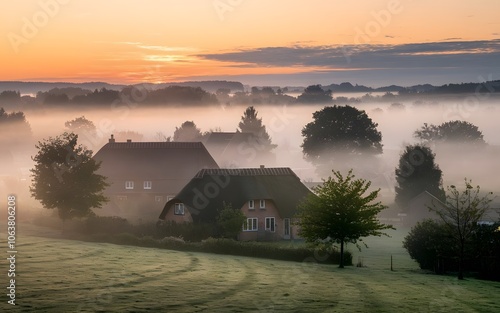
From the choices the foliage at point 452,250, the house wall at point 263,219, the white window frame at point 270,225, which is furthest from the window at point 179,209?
the foliage at point 452,250

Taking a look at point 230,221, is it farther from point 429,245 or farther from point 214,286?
point 214,286

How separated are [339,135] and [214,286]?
3781 inches

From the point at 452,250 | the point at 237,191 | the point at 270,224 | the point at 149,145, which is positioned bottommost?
the point at 452,250

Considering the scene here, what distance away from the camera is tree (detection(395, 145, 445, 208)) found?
338ft

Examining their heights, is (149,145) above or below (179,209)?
above

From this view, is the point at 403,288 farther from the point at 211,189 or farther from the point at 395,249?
the point at 211,189

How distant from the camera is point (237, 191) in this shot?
78.8 metres

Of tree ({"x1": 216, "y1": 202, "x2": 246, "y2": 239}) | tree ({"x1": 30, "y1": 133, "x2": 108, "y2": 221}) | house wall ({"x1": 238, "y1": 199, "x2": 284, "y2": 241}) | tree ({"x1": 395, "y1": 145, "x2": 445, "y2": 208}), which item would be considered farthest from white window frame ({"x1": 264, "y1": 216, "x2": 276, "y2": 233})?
tree ({"x1": 395, "y1": 145, "x2": 445, "y2": 208})

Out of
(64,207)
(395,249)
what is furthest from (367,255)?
(64,207)

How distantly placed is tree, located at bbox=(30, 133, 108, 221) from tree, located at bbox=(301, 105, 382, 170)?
61170 mm

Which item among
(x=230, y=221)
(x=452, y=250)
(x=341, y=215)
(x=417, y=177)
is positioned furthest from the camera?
(x=417, y=177)

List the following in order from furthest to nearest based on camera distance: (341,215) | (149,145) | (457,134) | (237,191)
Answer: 1. (457,134)
2. (149,145)
3. (237,191)
4. (341,215)

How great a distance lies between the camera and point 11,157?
182 m

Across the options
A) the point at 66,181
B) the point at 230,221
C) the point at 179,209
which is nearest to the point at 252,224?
the point at 230,221
